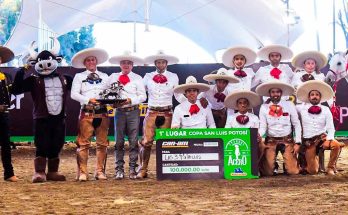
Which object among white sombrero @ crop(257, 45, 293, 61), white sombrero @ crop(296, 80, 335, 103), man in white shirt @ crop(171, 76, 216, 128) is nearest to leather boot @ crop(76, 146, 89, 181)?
man in white shirt @ crop(171, 76, 216, 128)

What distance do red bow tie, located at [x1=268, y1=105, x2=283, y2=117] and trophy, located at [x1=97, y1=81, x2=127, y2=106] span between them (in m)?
2.03

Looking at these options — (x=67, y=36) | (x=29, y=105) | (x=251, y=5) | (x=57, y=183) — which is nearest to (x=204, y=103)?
(x=57, y=183)

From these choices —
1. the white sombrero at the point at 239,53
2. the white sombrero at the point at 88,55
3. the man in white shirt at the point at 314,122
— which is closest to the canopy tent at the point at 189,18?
the white sombrero at the point at 88,55

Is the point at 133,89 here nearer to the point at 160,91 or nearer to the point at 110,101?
the point at 160,91

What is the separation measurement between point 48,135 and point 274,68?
329 centimetres

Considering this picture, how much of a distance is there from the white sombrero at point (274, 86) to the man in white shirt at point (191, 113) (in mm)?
757

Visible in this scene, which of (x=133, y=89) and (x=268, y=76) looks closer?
(x=133, y=89)

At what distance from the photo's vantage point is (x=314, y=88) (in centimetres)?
924

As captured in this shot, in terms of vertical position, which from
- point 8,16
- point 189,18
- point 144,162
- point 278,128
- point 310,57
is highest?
point 189,18

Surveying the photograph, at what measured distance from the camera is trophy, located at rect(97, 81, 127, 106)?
28.3ft

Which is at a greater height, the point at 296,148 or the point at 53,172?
the point at 296,148

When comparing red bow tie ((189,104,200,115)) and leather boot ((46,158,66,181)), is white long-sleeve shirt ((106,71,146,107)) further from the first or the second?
leather boot ((46,158,66,181))

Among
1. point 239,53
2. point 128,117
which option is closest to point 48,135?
point 128,117

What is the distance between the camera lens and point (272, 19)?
2589cm
